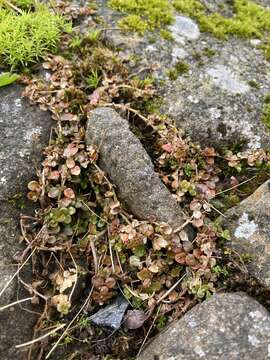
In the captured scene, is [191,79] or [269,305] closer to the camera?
[269,305]

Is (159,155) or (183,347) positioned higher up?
(159,155)

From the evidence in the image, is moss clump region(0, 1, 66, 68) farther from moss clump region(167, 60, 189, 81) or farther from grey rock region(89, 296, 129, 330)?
grey rock region(89, 296, 129, 330)

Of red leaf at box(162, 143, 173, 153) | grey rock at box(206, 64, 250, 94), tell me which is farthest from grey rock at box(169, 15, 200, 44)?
red leaf at box(162, 143, 173, 153)

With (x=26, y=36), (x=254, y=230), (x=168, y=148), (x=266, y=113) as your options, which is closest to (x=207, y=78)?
(x=266, y=113)

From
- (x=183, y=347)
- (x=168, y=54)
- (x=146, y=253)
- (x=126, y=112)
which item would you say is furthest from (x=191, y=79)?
(x=183, y=347)

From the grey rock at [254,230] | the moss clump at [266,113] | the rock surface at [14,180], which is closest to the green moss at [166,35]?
the moss clump at [266,113]

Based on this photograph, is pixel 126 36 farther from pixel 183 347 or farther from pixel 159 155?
pixel 183 347

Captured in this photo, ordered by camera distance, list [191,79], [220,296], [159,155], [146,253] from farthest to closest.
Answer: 1. [191,79]
2. [159,155]
3. [146,253]
4. [220,296]
